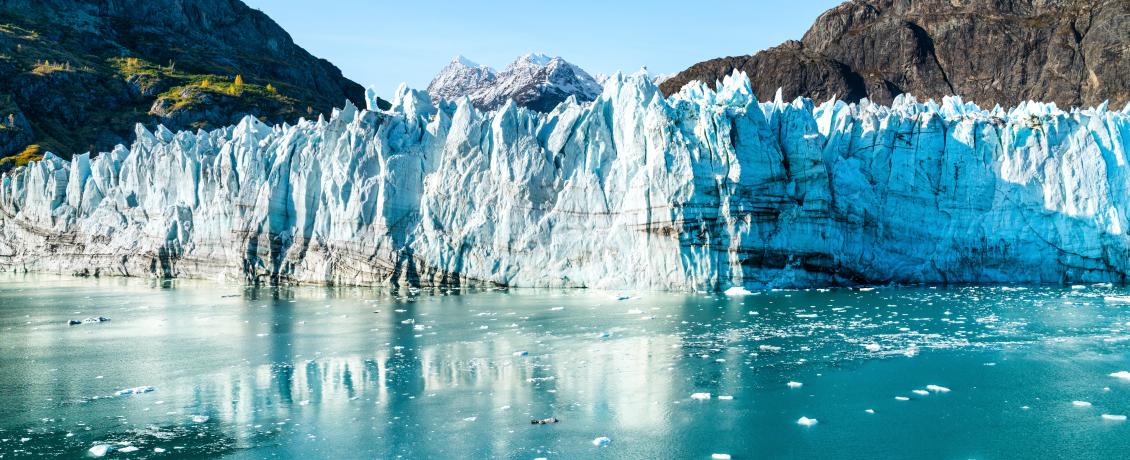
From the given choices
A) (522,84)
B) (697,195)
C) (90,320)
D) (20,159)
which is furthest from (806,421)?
(522,84)

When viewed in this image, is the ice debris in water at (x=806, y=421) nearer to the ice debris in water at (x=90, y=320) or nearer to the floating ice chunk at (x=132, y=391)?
the floating ice chunk at (x=132, y=391)

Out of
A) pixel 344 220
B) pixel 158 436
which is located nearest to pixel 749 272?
pixel 344 220

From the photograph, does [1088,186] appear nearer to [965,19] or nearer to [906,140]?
[906,140]

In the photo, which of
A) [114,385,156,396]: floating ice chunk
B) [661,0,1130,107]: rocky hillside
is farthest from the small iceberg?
[661,0,1130,107]: rocky hillside

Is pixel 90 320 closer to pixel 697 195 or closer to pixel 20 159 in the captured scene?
pixel 697 195

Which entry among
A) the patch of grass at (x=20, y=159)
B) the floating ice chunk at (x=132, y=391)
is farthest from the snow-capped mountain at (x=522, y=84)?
the floating ice chunk at (x=132, y=391)

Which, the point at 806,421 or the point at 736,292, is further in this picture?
the point at 736,292
